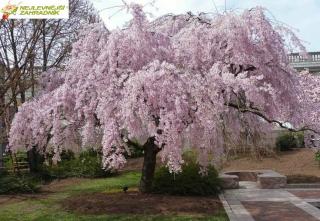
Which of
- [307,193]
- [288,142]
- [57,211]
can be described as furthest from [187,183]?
[288,142]

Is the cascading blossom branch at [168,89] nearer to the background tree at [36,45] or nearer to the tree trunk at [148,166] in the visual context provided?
the tree trunk at [148,166]

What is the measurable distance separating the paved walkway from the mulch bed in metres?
Result: 0.57

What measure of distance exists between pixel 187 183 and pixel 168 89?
197 inches

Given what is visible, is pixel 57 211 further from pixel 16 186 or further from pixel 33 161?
pixel 33 161

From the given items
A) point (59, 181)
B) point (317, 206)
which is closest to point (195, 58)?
point (317, 206)

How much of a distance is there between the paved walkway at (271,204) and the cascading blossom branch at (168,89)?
1.50 metres

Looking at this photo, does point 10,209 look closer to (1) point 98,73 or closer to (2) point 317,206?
(1) point 98,73

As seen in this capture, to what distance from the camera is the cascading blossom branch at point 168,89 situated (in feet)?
34.2

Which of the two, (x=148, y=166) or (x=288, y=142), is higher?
(x=288, y=142)

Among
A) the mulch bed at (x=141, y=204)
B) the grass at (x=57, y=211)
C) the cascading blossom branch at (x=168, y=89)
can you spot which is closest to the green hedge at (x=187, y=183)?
the mulch bed at (x=141, y=204)

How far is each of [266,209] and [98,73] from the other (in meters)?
5.25

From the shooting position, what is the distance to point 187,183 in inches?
579

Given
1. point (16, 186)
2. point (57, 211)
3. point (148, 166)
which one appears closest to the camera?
point (57, 211)

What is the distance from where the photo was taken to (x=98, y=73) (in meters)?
11.8
